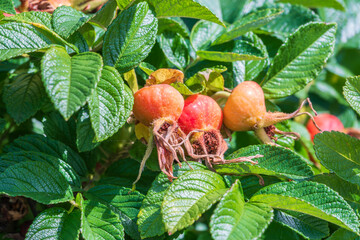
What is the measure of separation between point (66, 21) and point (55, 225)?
0.55 m

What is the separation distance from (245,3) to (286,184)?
0.93 meters

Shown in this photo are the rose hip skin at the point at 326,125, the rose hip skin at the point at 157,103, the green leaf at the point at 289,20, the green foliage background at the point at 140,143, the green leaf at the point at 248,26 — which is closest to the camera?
the green foliage background at the point at 140,143

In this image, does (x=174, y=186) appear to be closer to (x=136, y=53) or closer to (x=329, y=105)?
(x=136, y=53)

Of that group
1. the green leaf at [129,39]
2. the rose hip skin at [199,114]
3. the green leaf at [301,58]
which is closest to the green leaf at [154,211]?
the rose hip skin at [199,114]

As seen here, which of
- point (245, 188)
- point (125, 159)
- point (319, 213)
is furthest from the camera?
point (125, 159)

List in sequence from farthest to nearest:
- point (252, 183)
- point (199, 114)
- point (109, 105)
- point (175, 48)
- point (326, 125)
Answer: point (326, 125) → point (175, 48) → point (252, 183) → point (199, 114) → point (109, 105)

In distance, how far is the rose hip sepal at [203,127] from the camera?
112 cm

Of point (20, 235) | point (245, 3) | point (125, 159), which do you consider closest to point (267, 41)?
point (245, 3)

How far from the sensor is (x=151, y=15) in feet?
3.81

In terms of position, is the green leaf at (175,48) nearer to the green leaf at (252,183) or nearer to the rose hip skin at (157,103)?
the rose hip skin at (157,103)

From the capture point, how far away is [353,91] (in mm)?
1217

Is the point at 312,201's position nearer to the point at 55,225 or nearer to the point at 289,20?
the point at 55,225

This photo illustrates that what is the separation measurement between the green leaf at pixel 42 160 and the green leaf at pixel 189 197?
14.2 inches

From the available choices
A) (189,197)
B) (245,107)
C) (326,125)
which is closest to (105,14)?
(245,107)
